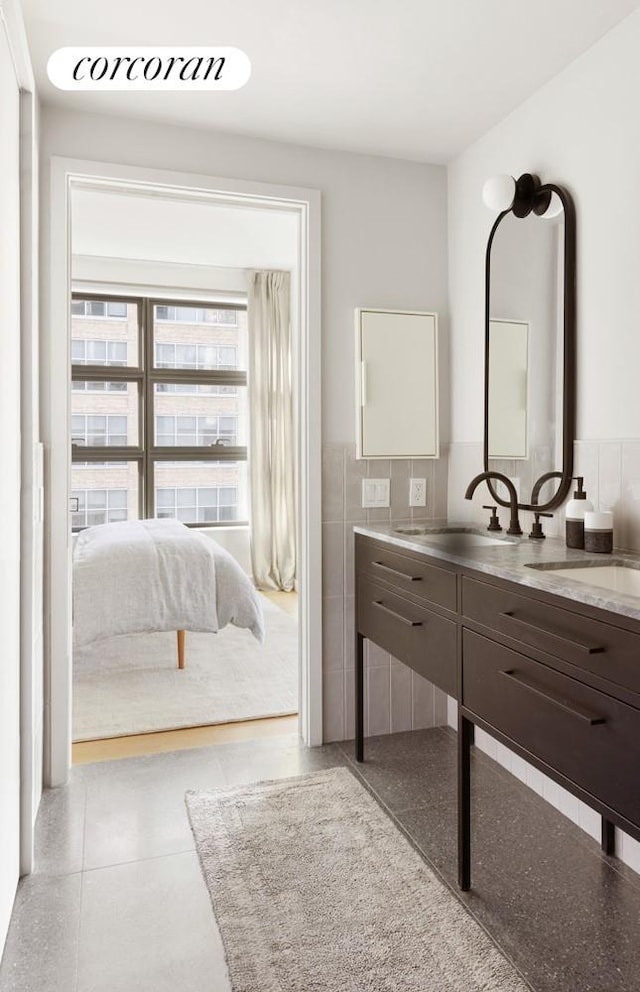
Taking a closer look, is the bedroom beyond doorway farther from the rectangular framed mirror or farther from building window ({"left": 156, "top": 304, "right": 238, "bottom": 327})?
the rectangular framed mirror

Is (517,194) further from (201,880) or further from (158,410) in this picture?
(158,410)

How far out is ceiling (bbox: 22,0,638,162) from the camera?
1.83m

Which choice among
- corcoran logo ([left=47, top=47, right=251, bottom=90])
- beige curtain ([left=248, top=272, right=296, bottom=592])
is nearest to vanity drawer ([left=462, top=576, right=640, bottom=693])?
corcoran logo ([left=47, top=47, right=251, bottom=90])

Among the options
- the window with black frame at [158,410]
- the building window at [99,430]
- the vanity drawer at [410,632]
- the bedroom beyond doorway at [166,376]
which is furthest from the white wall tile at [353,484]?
the building window at [99,430]

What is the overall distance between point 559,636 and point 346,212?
1897 millimetres

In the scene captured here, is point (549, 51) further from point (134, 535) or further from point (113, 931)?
point (134, 535)

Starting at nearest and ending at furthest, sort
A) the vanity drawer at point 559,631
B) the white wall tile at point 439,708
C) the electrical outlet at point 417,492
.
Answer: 1. the vanity drawer at point 559,631
2. the electrical outlet at point 417,492
3. the white wall tile at point 439,708

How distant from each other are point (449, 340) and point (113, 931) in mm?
2299

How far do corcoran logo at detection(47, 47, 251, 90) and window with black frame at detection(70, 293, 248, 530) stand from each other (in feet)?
12.4

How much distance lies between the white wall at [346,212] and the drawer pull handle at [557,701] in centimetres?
132

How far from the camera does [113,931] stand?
5.34ft

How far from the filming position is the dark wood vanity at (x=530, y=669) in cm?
128

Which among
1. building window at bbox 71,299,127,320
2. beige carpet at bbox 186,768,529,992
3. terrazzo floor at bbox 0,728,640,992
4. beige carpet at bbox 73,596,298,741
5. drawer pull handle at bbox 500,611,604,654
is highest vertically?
building window at bbox 71,299,127,320

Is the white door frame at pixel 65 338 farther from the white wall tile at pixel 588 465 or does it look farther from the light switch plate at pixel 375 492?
the white wall tile at pixel 588 465
